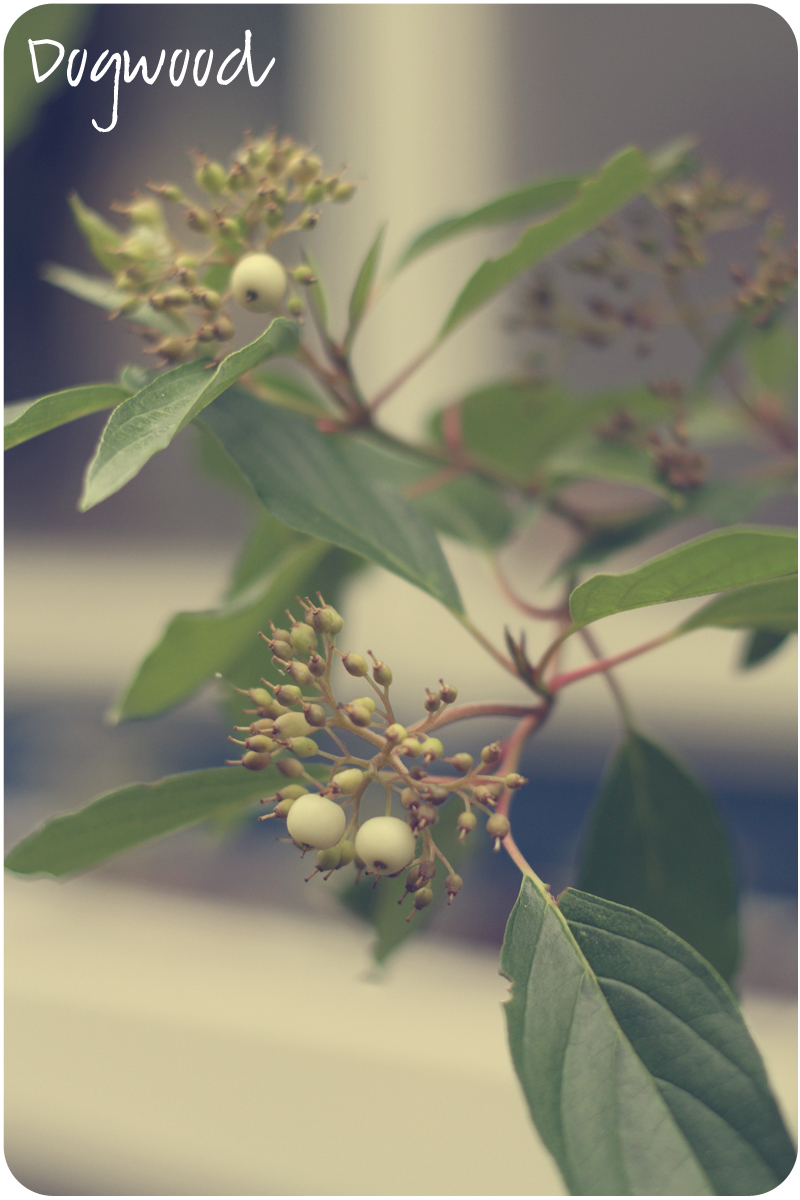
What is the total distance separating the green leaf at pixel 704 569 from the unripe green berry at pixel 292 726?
0.37 feet

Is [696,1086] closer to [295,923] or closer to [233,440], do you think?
[233,440]

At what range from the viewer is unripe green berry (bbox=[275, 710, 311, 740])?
307mm

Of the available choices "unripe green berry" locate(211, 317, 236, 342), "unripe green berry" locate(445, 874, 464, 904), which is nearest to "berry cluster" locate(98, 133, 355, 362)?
"unripe green berry" locate(211, 317, 236, 342)

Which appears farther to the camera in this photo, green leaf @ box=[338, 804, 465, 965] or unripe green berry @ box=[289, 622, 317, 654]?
green leaf @ box=[338, 804, 465, 965]

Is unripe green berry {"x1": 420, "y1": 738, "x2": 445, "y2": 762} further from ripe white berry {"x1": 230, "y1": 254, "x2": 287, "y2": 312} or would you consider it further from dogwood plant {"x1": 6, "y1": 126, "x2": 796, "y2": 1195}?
ripe white berry {"x1": 230, "y1": 254, "x2": 287, "y2": 312}

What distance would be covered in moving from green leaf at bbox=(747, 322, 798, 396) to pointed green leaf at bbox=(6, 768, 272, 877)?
0.48 m

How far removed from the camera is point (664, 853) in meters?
0.48

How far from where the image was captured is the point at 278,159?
37 cm

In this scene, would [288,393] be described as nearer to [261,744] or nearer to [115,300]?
[115,300]

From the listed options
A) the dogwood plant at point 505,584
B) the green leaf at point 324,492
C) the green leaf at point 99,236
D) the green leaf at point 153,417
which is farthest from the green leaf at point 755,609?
the green leaf at point 99,236

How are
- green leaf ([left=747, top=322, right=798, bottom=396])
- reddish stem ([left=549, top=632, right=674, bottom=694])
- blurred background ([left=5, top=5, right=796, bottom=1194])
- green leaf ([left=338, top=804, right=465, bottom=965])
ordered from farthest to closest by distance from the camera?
blurred background ([left=5, top=5, right=796, bottom=1194])
green leaf ([left=747, top=322, right=798, bottom=396])
green leaf ([left=338, top=804, right=465, bottom=965])
reddish stem ([left=549, top=632, right=674, bottom=694])

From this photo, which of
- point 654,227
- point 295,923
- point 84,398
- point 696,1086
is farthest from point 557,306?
point 295,923

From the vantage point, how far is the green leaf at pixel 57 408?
1.03ft

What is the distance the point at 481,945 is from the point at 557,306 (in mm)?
1541
